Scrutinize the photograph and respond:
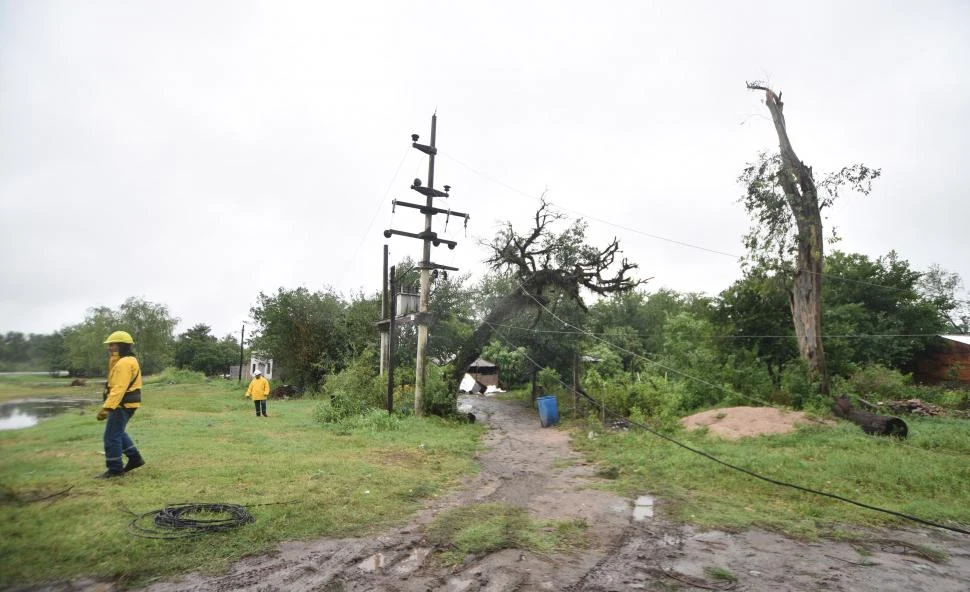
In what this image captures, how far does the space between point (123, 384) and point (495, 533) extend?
517 cm

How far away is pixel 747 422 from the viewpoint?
12.4 metres

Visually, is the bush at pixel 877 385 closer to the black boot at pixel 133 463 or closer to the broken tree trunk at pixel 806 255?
the broken tree trunk at pixel 806 255

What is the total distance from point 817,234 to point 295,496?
1807 centimetres

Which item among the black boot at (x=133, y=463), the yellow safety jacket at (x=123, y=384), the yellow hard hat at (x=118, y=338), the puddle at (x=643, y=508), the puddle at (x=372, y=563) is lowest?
the puddle at (x=643, y=508)

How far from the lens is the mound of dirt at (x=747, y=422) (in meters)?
11.6

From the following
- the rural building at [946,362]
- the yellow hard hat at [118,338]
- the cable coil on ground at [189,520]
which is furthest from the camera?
the rural building at [946,362]

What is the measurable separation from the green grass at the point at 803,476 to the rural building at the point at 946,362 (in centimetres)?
1773

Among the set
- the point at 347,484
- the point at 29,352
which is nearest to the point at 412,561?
the point at 347,484

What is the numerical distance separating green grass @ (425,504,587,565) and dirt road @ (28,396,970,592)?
0.55 ft

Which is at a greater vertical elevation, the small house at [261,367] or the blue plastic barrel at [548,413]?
the small house at [261,367]

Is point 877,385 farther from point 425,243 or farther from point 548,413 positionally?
point 425,243

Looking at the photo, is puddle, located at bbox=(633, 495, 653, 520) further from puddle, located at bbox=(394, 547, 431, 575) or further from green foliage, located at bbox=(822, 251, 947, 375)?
green foliage, located at bbox=(822, 251, 947, 375)

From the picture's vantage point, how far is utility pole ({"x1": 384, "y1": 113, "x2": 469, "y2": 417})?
14891mm

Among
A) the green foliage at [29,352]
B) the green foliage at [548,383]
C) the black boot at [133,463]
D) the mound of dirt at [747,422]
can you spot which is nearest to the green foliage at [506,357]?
the green foliage at [548,383]
